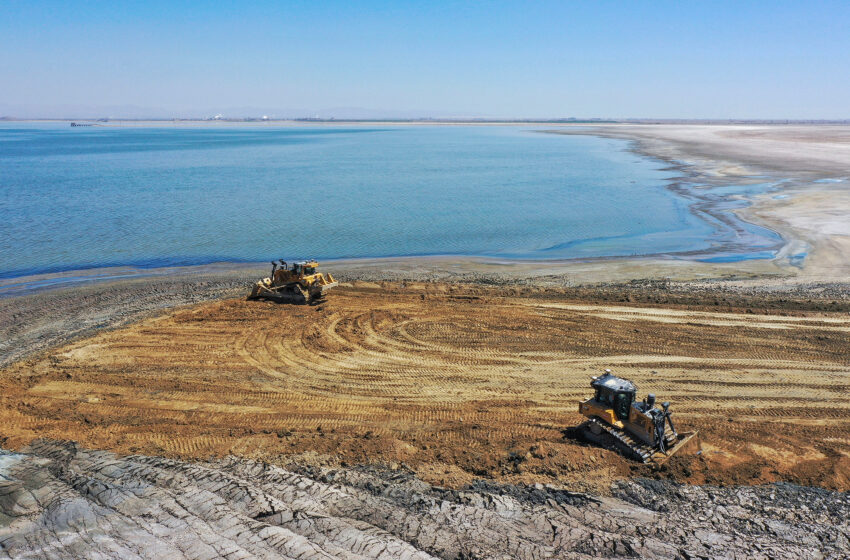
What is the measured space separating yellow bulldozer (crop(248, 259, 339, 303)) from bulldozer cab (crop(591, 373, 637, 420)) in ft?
42.2

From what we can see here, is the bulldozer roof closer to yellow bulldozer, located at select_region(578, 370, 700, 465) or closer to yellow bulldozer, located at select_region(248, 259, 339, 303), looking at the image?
yellow bulldozer, located at select_region(578, 370, 700, 465)

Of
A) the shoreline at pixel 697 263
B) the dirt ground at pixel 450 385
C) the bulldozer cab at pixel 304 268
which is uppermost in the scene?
the bulldozer cab at pixel 304 268

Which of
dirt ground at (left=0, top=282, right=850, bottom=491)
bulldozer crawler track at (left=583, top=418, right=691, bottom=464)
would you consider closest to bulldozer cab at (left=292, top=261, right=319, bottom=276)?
dirt ground at (left=0, top=282, right=850, bottom=491)

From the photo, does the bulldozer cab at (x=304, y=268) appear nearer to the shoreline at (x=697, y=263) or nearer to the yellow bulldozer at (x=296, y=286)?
the yellow bulldozer at (x=296, y=286)

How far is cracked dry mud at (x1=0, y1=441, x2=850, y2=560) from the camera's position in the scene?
348 inches

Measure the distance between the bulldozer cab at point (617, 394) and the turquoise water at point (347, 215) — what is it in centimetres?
1986

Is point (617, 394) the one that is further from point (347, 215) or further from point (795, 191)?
point (795, 191)

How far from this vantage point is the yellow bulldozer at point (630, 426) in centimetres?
1182

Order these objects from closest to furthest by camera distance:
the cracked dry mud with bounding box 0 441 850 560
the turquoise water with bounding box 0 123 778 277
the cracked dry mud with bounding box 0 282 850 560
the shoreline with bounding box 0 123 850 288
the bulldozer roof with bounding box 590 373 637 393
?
the cracked dry mud with bounding box 0 441 850 560, the cracked dry mud with bounding box 0 282 850 560, the bulldozer roof with bounding box 590 373 637 393, the shoreline with bounding box 0 123 850 288, the turquoise water with bounding box 0 123 778 277

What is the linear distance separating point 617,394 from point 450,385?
5006mm

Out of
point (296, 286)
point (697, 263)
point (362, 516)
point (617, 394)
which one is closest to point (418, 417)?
point (362, 516)

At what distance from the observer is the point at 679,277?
26781 mm

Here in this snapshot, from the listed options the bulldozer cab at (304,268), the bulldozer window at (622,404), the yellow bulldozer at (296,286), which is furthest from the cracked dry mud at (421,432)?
the bulldozer cab at (304,268)

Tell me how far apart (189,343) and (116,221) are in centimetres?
2545
